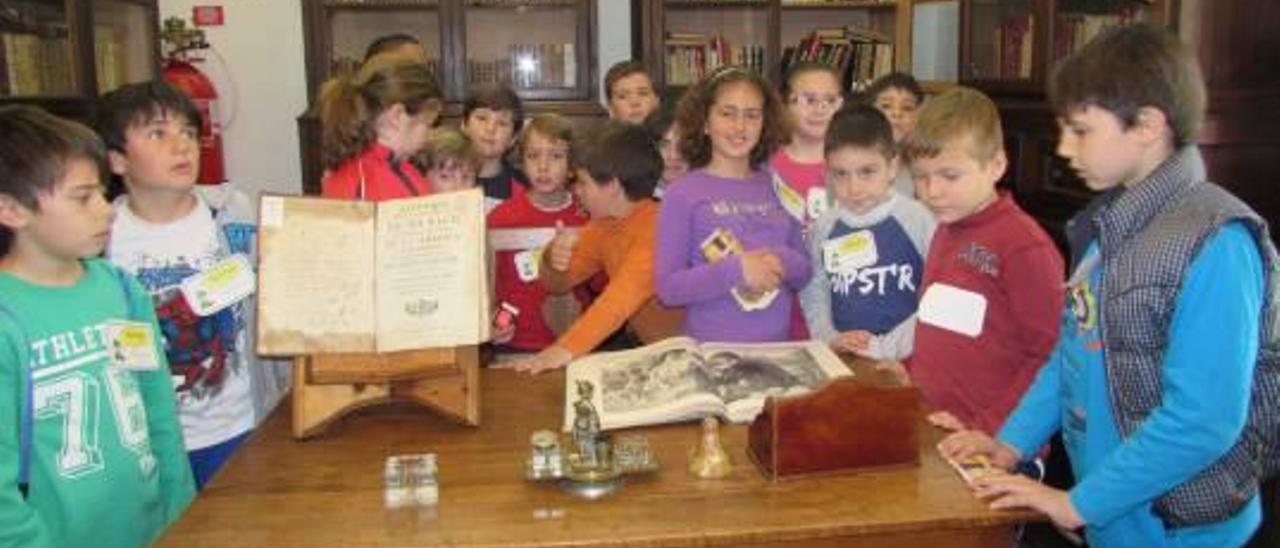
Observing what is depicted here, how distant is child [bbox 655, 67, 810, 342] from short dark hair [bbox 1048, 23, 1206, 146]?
2.62 ft

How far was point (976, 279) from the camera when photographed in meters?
1.76

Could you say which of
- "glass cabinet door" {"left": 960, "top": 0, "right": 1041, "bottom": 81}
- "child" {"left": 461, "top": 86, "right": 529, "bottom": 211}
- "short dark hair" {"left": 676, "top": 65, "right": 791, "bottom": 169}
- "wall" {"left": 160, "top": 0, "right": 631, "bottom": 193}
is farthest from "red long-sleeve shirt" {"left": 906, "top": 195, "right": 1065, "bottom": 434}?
"wall" {"left": 160, "top": 0, "right": 631, "bottom": 193}

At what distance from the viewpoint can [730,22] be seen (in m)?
5.43

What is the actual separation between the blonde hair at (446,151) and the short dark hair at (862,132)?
3.51 ft

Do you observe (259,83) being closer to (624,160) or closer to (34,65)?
(34,65)

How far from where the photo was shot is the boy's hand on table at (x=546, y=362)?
1.83 meters

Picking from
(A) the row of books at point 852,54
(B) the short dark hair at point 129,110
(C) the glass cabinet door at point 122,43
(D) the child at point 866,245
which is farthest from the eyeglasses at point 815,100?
(C) the glass cabinet door at point 122,43

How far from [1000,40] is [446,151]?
7.86ft

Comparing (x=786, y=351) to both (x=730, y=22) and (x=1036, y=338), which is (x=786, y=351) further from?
(x=730, y=22)

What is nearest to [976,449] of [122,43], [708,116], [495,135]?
[708,116]

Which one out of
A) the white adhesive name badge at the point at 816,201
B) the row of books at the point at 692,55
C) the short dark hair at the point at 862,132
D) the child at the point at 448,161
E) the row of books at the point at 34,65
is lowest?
the white adhesive name badge at the point at 816,201

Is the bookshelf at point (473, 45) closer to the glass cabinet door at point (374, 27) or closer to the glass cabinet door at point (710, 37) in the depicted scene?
the glass cabinet door at point (374, 27)

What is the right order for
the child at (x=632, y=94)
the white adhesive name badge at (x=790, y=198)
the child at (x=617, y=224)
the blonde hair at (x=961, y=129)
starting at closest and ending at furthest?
the blonde hair at (x=961, y=129)
the child at (x=617, y=224)
the white adhesive name badge at (x=790, y=198)
the child at (x=632, y=94)

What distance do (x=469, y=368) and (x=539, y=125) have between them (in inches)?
59.9
